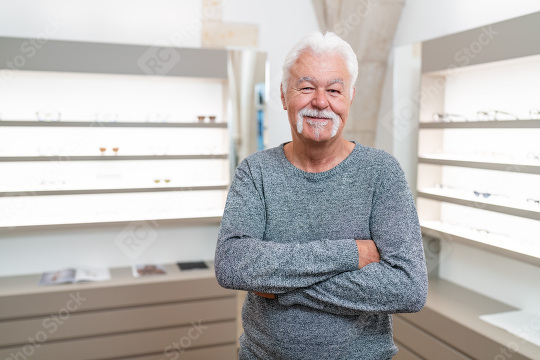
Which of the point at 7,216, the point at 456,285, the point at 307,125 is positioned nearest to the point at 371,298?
the point at 307,125

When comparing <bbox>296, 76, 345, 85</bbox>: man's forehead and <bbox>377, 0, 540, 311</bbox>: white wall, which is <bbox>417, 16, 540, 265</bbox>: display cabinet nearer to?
<bbox>377, 0, 540, 311</bbox>: white wall

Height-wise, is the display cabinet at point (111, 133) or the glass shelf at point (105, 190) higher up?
the display cabinet at point (111, 133)

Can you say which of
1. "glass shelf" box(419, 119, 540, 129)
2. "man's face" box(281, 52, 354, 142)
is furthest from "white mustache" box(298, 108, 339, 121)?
"glass shelf" box(419, 119, 540, 129)

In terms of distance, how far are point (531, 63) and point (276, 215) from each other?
2200 mm

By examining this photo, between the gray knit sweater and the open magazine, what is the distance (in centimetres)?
233

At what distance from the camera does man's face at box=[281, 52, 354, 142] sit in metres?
1.49

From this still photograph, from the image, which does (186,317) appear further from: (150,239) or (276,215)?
(276,215)

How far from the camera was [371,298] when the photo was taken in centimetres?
142

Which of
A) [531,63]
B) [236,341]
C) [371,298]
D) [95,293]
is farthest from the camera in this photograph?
[236,341]

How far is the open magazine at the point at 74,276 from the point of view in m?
3.51
